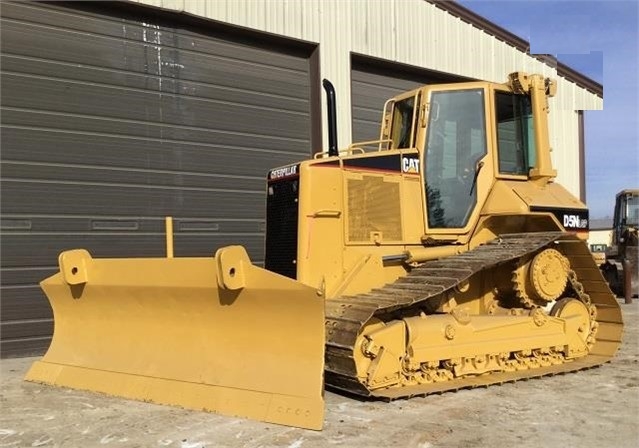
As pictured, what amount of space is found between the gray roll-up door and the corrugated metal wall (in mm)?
341

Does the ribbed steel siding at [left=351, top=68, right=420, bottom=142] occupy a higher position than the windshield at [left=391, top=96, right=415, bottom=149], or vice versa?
the ribbed steel siding at [left=351, top=68, right=420, bottom=142]

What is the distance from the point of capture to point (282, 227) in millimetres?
6426

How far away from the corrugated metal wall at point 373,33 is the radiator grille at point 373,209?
A: 16.2ft

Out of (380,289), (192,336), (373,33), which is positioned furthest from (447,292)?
(373,33)

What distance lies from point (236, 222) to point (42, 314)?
10.4 feet

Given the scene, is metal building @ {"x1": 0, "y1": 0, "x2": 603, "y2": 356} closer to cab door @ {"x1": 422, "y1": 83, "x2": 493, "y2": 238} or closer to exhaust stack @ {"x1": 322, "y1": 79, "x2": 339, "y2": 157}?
exhaust stack @ {"x1": 322, "y1": 79, "x2": 339, "y2": 157}

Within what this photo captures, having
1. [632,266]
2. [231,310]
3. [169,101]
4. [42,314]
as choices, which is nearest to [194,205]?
[169,101]

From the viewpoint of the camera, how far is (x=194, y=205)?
394 inches

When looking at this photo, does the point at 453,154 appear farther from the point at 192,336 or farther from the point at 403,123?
the point at 192,336

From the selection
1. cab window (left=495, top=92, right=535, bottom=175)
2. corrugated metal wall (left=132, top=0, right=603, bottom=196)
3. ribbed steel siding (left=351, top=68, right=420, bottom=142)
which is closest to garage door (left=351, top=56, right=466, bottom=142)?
ribbed steel siding (left=351, top=68, right=420, bottom=142)

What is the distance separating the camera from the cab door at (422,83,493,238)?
6.84m

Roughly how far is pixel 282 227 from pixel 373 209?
3.02ft

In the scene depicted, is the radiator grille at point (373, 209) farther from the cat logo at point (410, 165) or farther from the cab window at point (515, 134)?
the cab window at point (515, 134)

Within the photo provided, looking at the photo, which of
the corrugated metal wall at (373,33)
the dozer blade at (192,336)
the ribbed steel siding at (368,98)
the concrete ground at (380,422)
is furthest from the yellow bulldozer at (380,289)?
the ribbed steel siding at (368,98)
